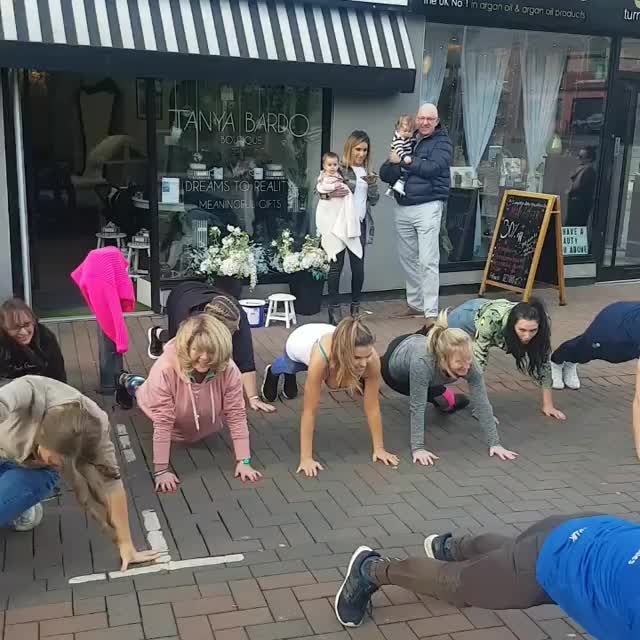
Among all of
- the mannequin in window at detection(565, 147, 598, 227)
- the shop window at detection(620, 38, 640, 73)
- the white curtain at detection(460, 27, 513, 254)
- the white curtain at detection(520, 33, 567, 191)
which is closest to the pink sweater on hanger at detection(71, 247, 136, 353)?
the white curtain at detection(460, 27, 513, 254)

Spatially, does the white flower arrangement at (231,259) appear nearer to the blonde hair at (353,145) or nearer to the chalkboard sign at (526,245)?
the blonde hair at (353,145)

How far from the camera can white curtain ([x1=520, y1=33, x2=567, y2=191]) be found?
948 cm

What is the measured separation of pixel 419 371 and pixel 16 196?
424cm

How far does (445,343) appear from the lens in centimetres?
468

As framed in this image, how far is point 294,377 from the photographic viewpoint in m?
5.97

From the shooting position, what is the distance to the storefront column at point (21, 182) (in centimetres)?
683

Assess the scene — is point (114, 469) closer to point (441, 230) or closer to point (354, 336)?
point (354, 336)

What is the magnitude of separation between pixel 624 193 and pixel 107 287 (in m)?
7.25

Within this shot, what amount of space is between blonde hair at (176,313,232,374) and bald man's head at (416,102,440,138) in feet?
13.8

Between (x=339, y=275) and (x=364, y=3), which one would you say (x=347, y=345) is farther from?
(x=364, y=3)

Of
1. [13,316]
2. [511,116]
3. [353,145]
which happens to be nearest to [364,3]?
[353,145]

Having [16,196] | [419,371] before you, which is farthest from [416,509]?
[16,196]

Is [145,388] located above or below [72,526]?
above

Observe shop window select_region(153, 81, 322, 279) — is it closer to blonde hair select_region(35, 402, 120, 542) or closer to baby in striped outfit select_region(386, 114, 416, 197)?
baby in striped outfit select_region(386, 114, 416, 197)
